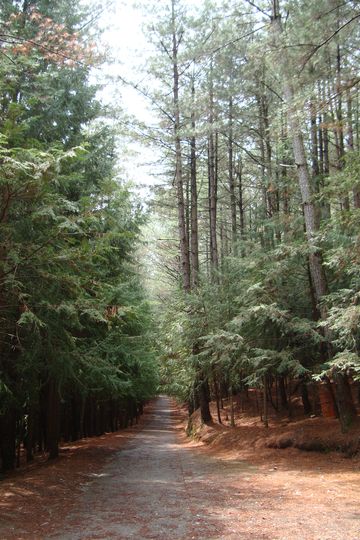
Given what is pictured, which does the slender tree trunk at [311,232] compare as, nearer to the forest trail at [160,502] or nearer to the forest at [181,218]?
the forest at [181,218]

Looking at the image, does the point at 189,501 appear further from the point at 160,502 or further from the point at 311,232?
the point at 311,232

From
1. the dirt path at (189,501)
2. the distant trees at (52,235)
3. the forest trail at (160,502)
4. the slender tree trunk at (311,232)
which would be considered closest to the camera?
the dirt path at (189,501)

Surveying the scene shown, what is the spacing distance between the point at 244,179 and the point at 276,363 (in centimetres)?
1510

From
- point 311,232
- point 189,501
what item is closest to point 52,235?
point 189,501

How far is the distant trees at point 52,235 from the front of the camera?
633cm

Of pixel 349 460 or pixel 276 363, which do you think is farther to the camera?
pixel 276 363

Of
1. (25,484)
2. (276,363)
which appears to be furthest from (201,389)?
(25,484)

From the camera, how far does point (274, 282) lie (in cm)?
1143

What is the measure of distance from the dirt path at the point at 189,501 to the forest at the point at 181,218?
1792 millimetres

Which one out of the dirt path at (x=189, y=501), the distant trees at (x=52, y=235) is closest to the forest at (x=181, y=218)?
the distant trees at (x=52, y=235)

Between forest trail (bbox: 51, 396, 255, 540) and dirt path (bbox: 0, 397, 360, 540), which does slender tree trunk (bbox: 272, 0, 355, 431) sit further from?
forest trail (bbox: 51, 396, 255, 540)

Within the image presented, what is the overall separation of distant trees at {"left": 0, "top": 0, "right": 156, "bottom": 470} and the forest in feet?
0.15

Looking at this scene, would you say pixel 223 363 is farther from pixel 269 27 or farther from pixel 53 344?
A: pixel 269 27

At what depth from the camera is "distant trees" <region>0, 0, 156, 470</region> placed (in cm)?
633
